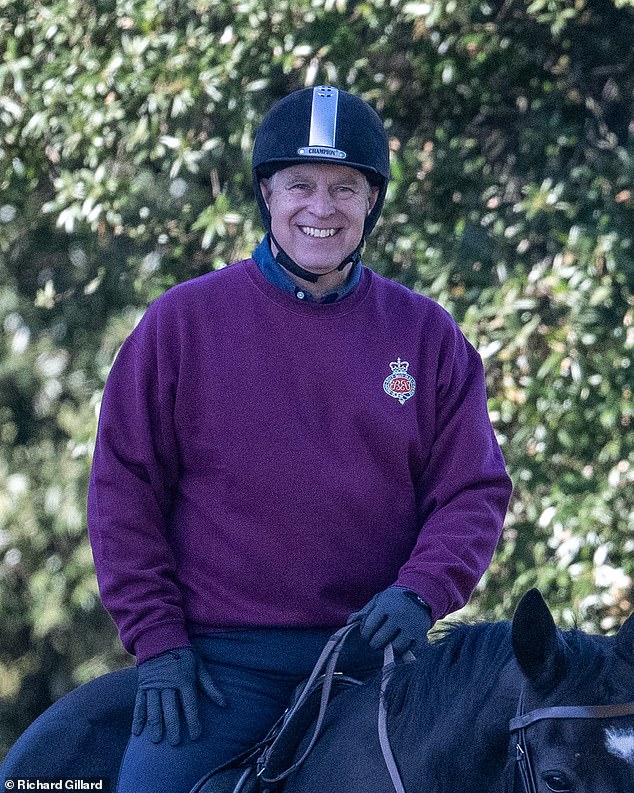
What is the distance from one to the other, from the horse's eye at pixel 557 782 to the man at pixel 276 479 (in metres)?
0.67

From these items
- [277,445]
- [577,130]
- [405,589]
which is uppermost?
[577,130]

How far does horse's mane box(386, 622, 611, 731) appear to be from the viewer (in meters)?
2.00

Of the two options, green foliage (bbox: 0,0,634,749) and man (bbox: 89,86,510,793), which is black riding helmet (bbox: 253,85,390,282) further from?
green foliage (bbox: 0,0,634,749)

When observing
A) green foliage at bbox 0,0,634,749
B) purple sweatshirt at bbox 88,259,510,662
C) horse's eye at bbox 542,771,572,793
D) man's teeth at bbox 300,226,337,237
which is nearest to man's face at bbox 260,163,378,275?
man's teeth at bbox 300,226,337,237

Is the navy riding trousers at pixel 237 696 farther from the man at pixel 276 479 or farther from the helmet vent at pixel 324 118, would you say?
the helmet vent at pixel 324 118

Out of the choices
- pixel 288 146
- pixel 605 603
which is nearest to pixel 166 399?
pixel 288 146

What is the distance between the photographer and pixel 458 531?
8.87 feet

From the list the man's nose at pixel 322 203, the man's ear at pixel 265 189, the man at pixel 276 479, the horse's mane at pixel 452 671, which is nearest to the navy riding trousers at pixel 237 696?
the man at pixel 276 479

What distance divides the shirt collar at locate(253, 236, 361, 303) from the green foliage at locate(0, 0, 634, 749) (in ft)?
7.93

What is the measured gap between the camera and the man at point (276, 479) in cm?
263

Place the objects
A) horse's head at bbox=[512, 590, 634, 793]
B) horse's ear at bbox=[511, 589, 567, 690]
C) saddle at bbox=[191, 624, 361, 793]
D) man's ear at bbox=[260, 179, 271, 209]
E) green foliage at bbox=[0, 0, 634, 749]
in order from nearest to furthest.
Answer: horse's head at bbox=[512, 590, 634, 793] → horse's ear at bbox=[511, 589, 567, 690] → saddle at bbox=[191, 624, 361, 793] → man's ear at bbox=[260, 179, 271, 209] → green foliage at bbox=[0, 0, 634, 749]

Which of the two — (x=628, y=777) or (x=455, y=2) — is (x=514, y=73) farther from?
(x=628, y=777)

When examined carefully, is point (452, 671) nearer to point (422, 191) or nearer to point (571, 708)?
point (571, 708)

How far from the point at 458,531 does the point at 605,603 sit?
2.67 meters
